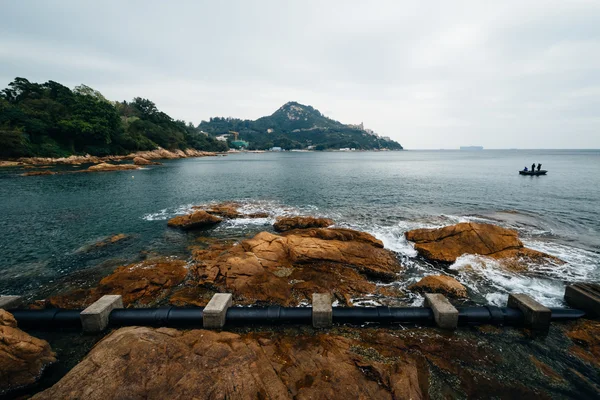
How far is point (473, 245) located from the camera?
16531mm

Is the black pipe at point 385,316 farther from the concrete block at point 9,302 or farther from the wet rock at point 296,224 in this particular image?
the concrete block at point 9,302

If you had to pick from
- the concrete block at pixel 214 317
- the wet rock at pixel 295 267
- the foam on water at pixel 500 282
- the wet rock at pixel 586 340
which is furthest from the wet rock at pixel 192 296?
the wet rock at pixel 586 340

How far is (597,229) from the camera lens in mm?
22531

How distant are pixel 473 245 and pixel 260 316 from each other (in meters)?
15.4

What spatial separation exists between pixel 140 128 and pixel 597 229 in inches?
5626

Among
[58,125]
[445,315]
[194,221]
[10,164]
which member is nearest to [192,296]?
[445,315]

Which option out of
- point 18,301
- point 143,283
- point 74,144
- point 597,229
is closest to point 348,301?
point 143,283

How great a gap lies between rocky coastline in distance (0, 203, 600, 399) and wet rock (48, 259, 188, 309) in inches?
2.2

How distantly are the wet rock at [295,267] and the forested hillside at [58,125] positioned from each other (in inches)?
3379

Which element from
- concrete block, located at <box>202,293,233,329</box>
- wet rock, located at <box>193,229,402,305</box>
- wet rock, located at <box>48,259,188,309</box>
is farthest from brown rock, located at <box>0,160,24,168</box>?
concrete block, located at <box>202,293,233,329</box>

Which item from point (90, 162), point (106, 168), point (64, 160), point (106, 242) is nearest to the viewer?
point (106, 242)

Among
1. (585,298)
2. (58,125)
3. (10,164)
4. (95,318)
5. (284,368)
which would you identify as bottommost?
(284,368)

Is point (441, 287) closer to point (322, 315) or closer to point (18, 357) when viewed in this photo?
point (322, 315)

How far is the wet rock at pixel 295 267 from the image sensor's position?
471 inches
